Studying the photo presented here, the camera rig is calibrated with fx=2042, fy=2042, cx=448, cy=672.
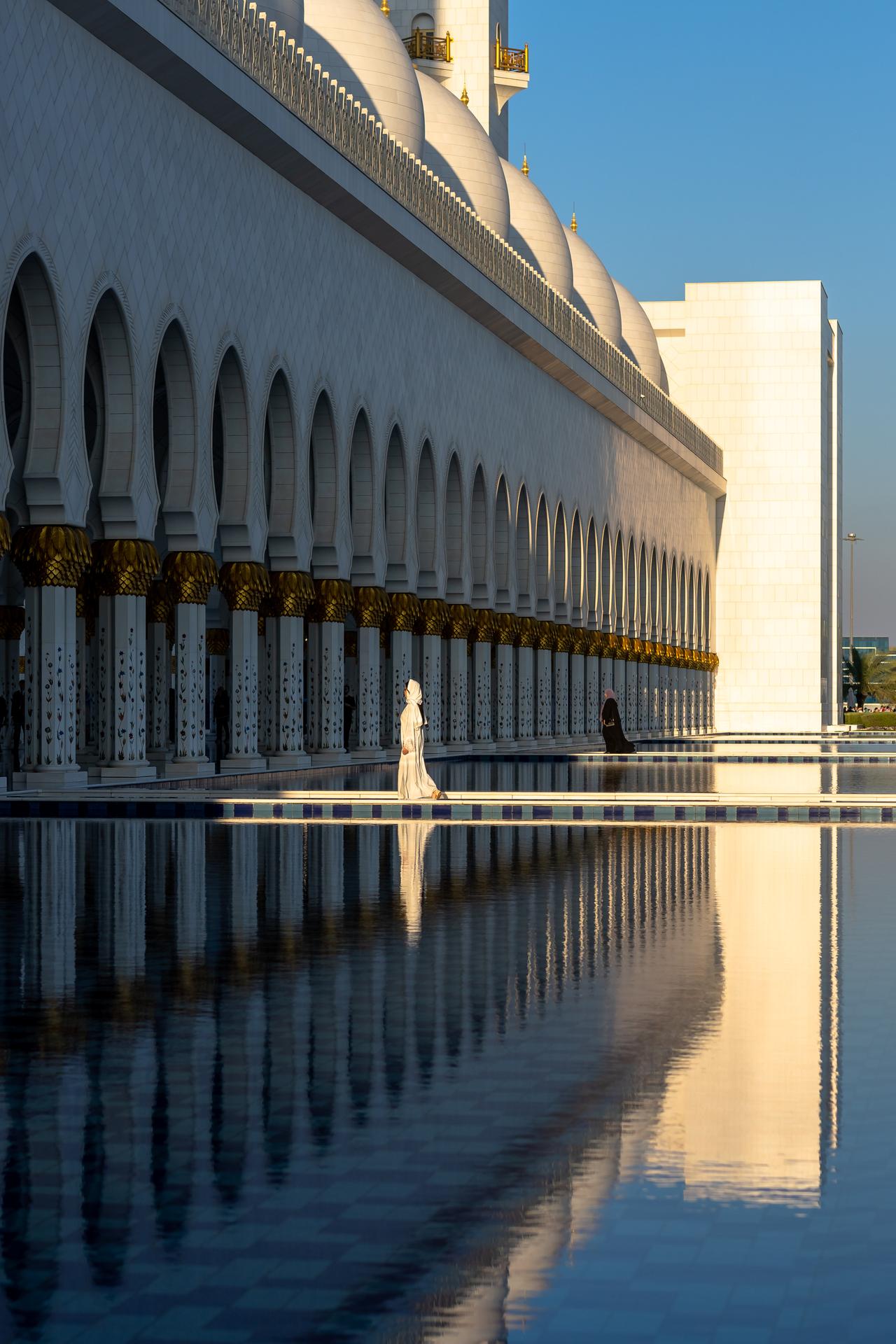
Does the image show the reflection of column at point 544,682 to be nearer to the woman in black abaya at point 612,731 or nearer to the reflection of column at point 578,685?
the reflection of column at point 578,685

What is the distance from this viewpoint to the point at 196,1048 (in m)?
4.01

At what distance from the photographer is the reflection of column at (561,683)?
98.5 ft

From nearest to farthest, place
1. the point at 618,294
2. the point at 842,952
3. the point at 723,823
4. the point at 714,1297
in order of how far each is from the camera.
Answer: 1. the point at 714,1297
2. the point at 842,952
3. the point at 723,823
4. the point at 618,294

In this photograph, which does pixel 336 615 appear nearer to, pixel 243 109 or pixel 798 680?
pixel 243 109

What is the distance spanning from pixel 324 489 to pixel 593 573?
14.5m

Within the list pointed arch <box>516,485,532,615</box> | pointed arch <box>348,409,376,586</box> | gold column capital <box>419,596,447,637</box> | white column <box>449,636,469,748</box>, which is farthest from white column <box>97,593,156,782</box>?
pointed arch <box>516,485,532,615</box>

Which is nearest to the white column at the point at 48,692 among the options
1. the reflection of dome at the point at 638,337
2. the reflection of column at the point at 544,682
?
the reflection of column at the point at 544,682

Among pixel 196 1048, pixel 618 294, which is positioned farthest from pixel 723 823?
pixel 618 294

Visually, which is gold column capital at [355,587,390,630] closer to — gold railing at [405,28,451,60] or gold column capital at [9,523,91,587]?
gold column capital at [9,523,91,587]

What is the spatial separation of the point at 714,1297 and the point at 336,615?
55.0ft

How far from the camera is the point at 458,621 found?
23.8 meters

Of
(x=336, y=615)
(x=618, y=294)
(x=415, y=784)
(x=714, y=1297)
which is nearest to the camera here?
(x=714, y=1297)

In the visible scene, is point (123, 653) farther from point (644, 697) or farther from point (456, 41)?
point (644, 697)

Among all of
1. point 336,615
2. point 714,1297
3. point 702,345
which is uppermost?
point 702,345
